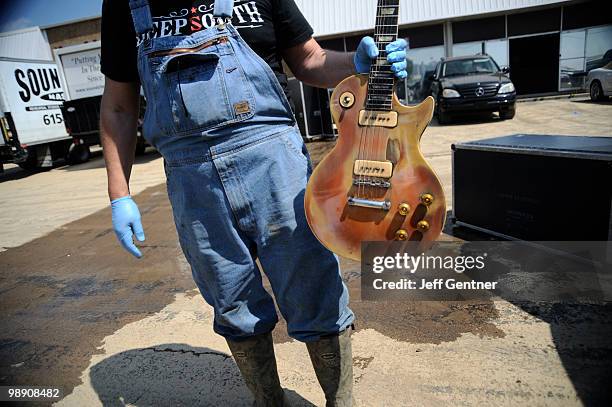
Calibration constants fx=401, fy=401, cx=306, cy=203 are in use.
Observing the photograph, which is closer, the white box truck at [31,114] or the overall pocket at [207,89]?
the overall pocket at [207,89]

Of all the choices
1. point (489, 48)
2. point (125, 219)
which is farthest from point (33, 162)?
point (489, 48)

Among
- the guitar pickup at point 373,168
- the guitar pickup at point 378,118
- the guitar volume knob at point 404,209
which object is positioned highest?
the guitar pickup at point 378,118

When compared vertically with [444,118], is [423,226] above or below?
above

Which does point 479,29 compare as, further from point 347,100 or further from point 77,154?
point 347,100

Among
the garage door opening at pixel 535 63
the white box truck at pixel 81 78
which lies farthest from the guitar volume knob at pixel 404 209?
the garage door opening at pixel 535 63

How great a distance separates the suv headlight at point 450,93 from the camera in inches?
374

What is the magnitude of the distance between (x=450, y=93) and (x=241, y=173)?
933cm

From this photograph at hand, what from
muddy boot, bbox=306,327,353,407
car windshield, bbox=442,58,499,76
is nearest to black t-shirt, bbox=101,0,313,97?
muddy boot, bbox=306,327,353,407

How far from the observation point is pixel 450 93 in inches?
378

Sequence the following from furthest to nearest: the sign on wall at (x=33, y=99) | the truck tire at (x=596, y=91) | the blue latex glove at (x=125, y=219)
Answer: the truck tire at (x=596, y=91) < the sign on wall at (x=33, y=99) < the blue latex glove at (x=125, y=219)

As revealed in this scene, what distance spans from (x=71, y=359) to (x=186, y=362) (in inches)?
30.9

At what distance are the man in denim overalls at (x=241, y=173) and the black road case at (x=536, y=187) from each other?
1.84 m


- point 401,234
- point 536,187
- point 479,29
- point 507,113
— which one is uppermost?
point 479,29

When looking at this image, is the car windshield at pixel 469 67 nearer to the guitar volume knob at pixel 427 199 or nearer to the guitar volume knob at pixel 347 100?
the guitar volume knob at pixel 347 100
